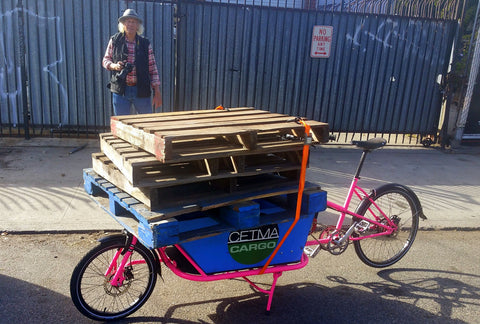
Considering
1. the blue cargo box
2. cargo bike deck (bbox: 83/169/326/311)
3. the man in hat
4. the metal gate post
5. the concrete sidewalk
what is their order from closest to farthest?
cargo bike deck (bbox: 83/169/326/311), the blue cargo box, the concrete sidewalk, the man in hat, the metal gate post

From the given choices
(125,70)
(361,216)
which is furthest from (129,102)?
(361,216)

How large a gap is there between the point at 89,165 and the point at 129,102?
→ 1354 mm

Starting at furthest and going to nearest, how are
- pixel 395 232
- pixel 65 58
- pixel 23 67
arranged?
pixel 65 58 → pixel 23 67 → pixel 395 232

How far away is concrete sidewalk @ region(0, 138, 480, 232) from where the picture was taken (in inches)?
185

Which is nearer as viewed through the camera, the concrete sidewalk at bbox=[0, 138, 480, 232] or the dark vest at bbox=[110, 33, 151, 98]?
the concrete sidewalk at bbox=[0, 138, 480, 232]

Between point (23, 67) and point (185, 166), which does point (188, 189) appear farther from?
point (23, 67)

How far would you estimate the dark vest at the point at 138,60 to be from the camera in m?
5.53

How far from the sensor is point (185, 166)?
288 cm

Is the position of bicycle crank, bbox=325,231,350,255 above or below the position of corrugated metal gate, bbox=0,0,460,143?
below

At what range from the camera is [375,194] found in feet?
12.7

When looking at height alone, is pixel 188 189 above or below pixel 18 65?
below

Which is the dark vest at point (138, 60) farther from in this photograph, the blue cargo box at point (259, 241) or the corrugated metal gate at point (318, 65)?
the blue cargo box at point (259, 241)

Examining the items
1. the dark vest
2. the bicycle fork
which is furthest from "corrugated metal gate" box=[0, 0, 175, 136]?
the bicycle fork

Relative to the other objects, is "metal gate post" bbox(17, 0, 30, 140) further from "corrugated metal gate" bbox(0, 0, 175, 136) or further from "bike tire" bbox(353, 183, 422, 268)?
"bike tire" bbox(353, 183, 422, 268)
